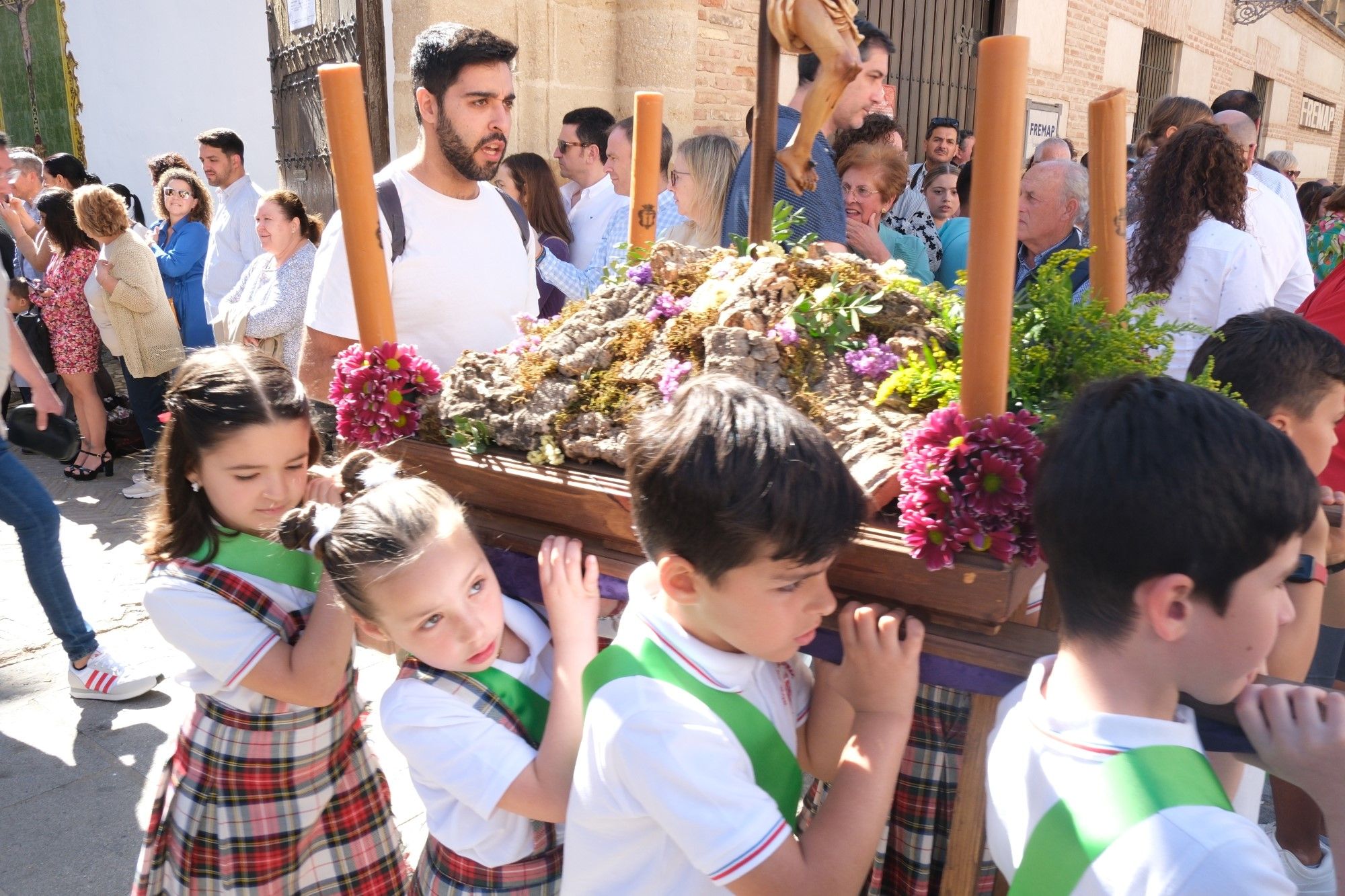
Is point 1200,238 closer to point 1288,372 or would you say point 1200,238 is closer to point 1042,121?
point 1288,372

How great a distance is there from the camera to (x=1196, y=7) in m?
13.5

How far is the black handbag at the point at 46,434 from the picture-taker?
3.05 meters

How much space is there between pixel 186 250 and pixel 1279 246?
5.71m

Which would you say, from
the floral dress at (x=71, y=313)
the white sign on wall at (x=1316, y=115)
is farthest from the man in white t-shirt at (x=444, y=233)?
the white sign on wall at (x=1316, y=115)

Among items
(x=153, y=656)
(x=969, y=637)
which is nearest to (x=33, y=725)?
(x=153, y=656)

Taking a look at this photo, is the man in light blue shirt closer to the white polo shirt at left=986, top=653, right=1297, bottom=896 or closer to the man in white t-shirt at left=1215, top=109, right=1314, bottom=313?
the white polo shirt at left=986, top=653, right=1297, bottom=896

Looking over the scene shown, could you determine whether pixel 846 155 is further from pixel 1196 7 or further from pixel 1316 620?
pixel 1196 7

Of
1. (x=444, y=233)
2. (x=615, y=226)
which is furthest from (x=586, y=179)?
(x=444, y=233)

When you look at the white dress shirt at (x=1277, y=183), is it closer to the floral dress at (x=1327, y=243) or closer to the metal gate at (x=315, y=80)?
the floral dress at (x=1327, y=243)

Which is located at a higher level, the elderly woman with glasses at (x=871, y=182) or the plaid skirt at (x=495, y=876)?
the elderly woman with glasses at (x=871, y=182)

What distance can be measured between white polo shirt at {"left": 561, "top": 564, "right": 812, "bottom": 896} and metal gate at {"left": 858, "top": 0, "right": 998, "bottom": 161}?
25.5 feet

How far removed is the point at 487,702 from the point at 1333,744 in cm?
94

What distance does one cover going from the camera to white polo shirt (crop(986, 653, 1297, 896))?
33.7 inches

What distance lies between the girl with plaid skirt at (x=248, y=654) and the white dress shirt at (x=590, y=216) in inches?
114
